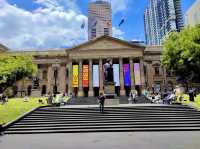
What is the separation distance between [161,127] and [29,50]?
234 feet

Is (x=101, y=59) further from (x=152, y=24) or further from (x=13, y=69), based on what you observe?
(x=152, y=24)

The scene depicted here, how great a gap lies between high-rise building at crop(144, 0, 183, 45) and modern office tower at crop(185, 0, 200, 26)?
54859 mm

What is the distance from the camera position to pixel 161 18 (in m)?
145

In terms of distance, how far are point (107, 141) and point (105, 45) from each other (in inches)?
2415

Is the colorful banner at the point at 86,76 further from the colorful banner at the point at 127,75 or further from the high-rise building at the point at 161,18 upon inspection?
the high-rise building at the point at 161,18

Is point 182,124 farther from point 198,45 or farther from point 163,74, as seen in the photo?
point 163,74

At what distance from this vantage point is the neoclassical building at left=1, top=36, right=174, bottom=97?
70.2 meters

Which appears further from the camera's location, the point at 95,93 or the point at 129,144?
the point at 95,93

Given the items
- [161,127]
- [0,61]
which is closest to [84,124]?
[161,127]

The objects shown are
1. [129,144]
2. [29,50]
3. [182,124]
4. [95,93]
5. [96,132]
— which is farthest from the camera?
[29,50]

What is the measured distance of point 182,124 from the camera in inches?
768

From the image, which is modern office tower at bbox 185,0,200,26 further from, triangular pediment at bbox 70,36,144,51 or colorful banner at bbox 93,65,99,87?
colorful banner at bbox 93,65,99,87

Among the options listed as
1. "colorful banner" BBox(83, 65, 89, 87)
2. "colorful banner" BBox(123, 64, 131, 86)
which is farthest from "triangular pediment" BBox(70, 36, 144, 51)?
"colorful banner" BBox(123, 64, 131, 86)

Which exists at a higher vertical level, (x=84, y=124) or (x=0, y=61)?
(x=0, y=61)
